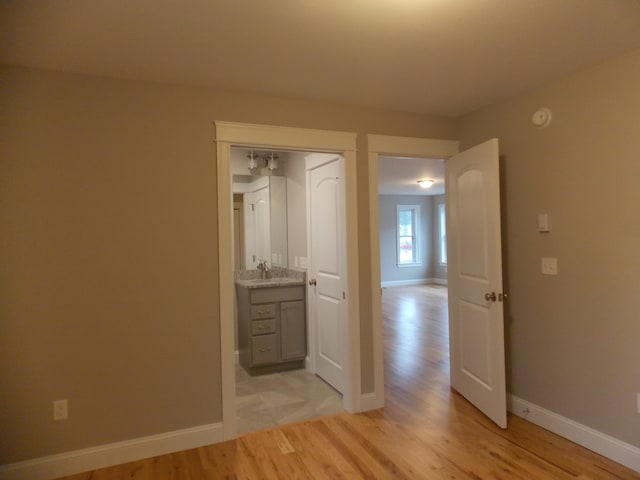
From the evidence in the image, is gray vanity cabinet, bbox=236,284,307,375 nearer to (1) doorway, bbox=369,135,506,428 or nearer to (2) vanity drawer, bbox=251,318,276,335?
(2) vanity drawer, bbox=251,318,276,335

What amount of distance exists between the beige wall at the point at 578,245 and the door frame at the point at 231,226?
1.17 meters

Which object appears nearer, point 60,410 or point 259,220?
point 60,410

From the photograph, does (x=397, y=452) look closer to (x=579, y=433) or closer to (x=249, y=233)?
(x=579, y=433)

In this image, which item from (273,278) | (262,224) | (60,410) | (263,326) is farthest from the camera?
(262,224)

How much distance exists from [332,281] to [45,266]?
80.6 inches

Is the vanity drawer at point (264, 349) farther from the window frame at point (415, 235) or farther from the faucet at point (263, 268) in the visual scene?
the window frame at point (415, 235)

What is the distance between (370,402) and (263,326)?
1312 mm

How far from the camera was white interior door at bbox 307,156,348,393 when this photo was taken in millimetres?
3273

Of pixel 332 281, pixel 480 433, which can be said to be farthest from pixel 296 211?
pixel 480 433

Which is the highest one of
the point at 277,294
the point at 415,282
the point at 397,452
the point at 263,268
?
the point at 263,268

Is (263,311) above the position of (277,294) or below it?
below

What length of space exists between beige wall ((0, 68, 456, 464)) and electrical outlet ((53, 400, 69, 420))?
0.10 ft

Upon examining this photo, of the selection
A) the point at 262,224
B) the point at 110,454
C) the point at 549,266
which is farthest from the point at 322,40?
the point at 262,224

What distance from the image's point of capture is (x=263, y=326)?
402 centimetres
